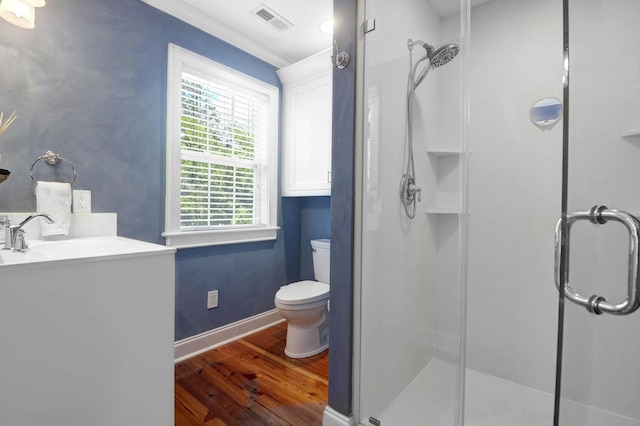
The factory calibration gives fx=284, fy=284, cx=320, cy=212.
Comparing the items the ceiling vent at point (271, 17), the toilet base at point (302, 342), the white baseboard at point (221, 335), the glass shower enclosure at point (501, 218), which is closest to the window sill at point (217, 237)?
the white baseboard at point (221, 335)

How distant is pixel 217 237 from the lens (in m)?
2.16

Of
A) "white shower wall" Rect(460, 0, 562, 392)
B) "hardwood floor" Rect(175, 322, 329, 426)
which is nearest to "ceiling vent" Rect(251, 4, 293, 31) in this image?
"white shower wall" Rect(460, 0, 562, 392)

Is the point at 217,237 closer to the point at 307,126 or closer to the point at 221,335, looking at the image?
the point at 221,335

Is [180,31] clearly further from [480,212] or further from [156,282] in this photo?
[480,212]

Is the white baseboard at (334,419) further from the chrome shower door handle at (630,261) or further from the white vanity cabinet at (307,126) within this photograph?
the white vanity cabinet at (307,126)

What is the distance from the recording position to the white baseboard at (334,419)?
1.29 m

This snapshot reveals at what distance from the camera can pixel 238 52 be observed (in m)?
2.25

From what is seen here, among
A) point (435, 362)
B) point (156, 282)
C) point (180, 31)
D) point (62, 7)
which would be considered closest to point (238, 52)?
point (180, 31)

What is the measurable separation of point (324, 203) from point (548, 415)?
1.97m

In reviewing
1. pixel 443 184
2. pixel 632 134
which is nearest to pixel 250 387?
pixel 443 184

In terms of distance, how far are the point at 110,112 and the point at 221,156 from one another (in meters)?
0.76

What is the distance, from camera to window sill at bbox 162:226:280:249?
193 centimetres

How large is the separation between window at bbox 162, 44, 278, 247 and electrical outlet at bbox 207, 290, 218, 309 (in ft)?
1.26

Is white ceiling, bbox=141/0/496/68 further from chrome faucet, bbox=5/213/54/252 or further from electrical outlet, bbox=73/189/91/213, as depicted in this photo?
chrome faucet, bbox=5/213/54/252
